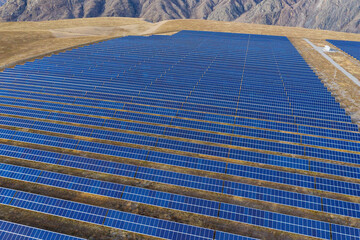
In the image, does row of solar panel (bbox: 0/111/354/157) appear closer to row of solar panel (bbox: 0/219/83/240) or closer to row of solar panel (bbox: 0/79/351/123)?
row of solar panel (bbox: 0/79/351/123)

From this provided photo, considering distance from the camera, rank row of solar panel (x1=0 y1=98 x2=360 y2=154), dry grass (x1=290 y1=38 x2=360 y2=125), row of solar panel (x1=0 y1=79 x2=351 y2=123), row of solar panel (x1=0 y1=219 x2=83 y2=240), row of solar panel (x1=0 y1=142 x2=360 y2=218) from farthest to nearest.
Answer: dry grass (x1=290 y1=38 x2=360 y2=125)
row of solar panel (x1=0 y1=79 x2=351 y2=123)
row of solar panel (x1=0 y1=98 x2=360 y2=154)
row of solar panel (x1=0 y1=142 x2=360 y2=218)
row of solar panel (x1=0 y1=219 x2=83 y2=240)

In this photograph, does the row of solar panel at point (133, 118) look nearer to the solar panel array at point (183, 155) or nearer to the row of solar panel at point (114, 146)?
the solar panel array at point (183, 155)

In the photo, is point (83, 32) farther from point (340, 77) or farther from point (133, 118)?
point (340, 77)

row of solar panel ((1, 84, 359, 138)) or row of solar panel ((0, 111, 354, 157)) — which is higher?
row of solar panel ((1, 84, 359, 138))

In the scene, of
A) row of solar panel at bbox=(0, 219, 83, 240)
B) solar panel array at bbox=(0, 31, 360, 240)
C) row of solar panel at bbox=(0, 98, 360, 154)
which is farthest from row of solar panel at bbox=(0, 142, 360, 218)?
row of solar panel at bbox=(0, 219, 83, 240)

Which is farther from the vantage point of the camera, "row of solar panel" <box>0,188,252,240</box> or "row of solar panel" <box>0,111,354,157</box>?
"row of solar panel" <box>0,111,354,157</box>

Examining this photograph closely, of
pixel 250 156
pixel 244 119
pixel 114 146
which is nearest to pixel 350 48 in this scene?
pixel 244 119

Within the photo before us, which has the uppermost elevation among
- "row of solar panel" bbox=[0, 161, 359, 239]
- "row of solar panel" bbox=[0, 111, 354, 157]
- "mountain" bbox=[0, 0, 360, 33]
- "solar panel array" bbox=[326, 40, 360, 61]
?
"mountain" bbox=[0, 0, 360, 33]
